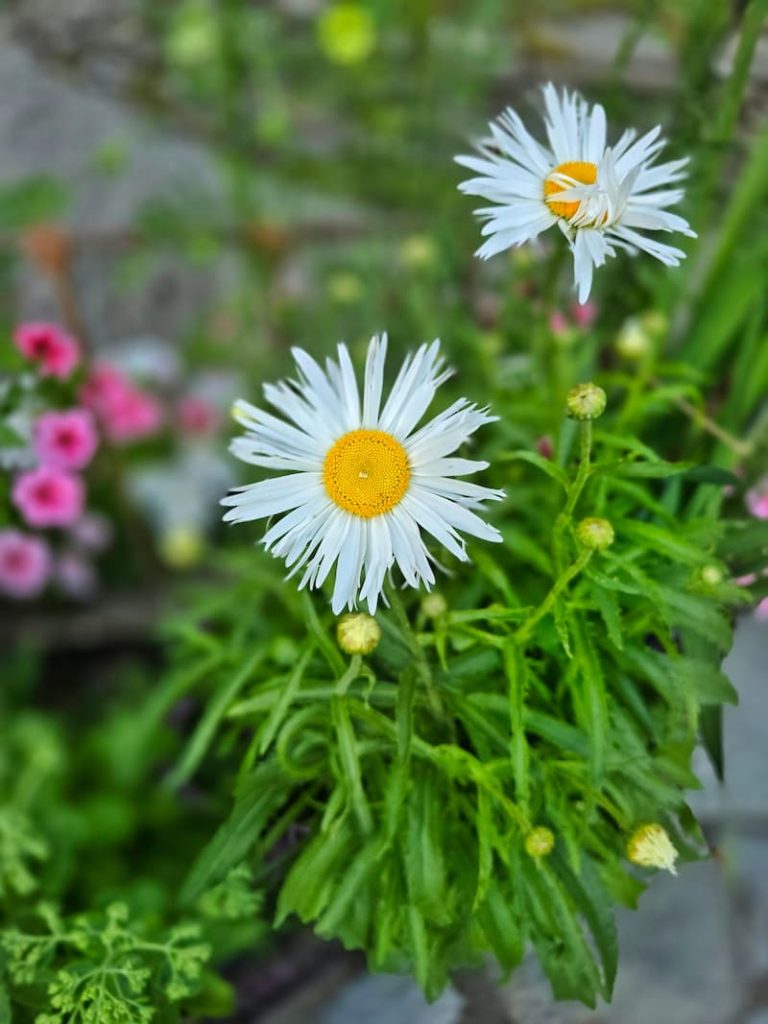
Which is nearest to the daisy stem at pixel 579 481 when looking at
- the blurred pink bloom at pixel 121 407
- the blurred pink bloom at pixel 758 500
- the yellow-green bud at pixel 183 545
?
the blurred pink bloom at pixel 758 500

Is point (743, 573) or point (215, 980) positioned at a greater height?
point (743, 573)

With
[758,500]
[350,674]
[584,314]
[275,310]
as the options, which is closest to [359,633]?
[350,674]

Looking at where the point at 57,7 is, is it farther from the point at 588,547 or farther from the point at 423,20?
the point at 588,547

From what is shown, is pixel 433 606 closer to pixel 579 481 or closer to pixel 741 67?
pixel 579 481

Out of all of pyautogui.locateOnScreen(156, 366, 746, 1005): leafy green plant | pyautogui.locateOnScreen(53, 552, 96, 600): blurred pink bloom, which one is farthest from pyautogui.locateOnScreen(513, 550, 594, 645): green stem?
pyautogui.locateOnScreen(53, 552, 96, 600): blurred pink bloom

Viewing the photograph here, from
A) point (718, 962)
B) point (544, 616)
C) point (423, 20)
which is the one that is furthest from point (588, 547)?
point (423, 20)

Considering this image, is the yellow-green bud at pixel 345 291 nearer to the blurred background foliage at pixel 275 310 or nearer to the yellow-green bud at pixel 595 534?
the blurred background foliage at pixel 275 310

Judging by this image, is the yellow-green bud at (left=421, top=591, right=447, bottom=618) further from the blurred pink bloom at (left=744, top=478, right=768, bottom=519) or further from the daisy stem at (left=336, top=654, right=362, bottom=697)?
the blurred pink bloom at (left=744, top=478, right=768, bottom=519)
